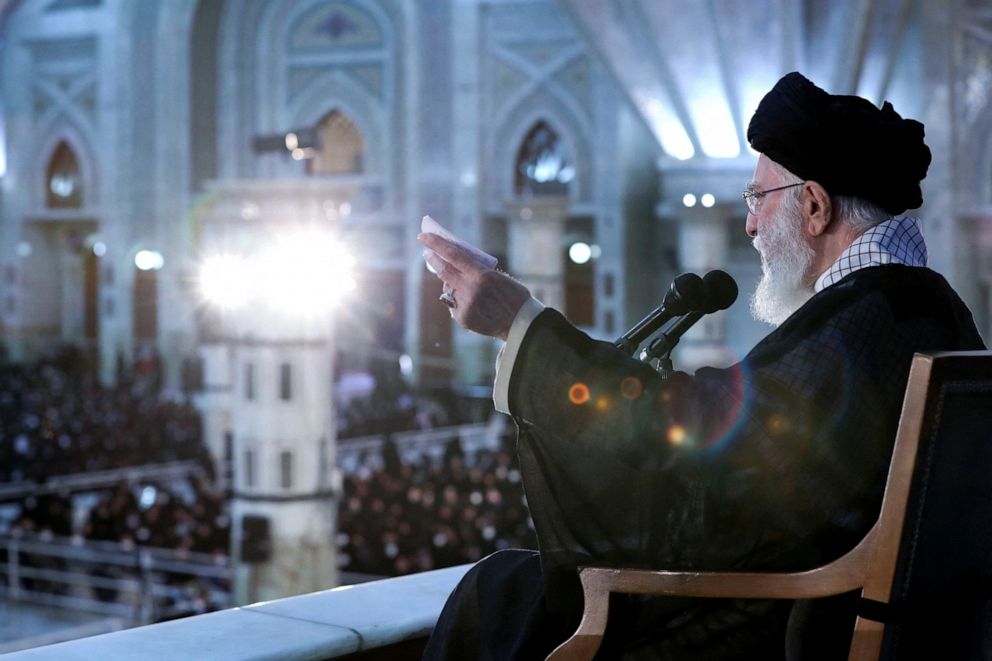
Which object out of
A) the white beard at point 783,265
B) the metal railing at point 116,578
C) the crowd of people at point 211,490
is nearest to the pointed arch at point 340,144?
the crowd of people at point 211,490

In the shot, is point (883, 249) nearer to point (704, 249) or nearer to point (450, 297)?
point (450, 297)

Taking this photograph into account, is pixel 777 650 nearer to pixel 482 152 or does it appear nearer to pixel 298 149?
pixel 298 149

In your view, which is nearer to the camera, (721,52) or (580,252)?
(721,52)

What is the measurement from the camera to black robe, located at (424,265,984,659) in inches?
53.9

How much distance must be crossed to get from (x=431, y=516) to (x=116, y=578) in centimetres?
250

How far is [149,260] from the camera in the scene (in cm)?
1939

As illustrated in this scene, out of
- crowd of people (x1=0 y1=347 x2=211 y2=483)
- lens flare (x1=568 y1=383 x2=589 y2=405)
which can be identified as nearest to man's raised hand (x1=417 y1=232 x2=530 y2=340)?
lens flare (x1=568 y1=383 x2=589 y2=405)

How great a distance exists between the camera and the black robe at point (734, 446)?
1370 millimetres

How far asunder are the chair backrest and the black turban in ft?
1.10

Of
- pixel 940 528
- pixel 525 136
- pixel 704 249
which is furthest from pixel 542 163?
pixel 940 528

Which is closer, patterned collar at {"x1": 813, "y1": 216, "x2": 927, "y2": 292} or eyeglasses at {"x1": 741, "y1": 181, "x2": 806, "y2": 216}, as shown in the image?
patterned collar at {"x1": 813, "y1": 216, "x2": 927, "y2": 292}

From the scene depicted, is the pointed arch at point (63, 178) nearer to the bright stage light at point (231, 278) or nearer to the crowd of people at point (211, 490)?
the crowd of people at point (211, 490)

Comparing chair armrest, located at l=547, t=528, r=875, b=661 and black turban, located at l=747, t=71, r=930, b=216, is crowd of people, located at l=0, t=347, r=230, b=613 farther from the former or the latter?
black turban, located at l=747, t=71, r=930, b=216

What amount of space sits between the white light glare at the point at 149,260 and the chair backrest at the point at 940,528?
61.9 feet
